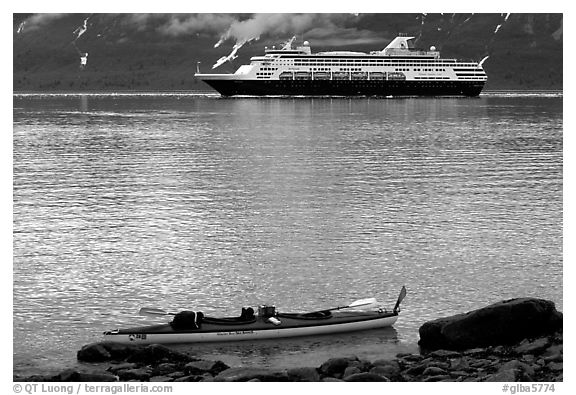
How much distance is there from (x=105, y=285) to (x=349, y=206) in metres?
14.3

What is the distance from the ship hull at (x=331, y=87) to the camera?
16862 cm

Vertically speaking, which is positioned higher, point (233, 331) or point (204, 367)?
point (233, 331)

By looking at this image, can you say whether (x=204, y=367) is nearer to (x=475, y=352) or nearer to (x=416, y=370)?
(x=416, y=370)

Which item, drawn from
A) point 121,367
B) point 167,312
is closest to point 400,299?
point 167,312

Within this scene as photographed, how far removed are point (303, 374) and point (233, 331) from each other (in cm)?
342

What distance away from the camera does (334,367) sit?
21.1m

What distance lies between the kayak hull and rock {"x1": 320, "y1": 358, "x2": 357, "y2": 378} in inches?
104

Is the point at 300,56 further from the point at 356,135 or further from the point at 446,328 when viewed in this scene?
the point at 446,328

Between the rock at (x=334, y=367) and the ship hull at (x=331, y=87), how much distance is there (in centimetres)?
14836

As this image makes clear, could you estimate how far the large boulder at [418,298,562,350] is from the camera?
22.7 metres

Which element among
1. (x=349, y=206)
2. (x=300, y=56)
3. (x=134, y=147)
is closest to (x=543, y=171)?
(x=349, y=206)

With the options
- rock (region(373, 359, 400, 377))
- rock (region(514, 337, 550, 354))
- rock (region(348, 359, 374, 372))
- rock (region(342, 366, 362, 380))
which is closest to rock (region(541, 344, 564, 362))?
rock (region(514, 337, 550, 354))
